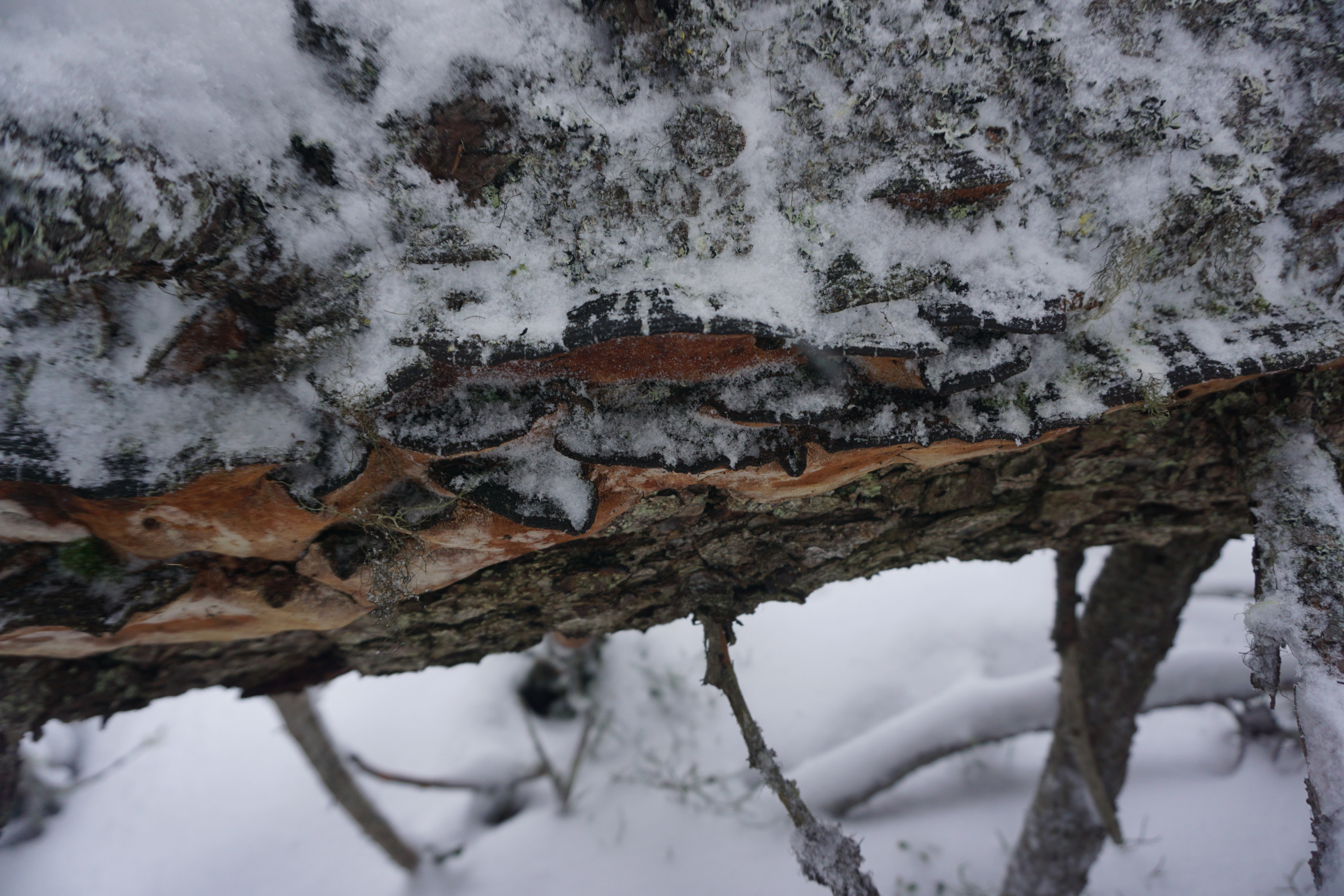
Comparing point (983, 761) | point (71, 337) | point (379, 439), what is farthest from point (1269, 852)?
point (71, 337)

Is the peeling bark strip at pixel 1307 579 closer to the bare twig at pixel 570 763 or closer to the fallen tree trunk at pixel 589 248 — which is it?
the fallen tree trunk at pixel 589 248

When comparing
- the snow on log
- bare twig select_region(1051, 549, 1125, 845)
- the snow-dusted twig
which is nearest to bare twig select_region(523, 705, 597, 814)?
the snow on log

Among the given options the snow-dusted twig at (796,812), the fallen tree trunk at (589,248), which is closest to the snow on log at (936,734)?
the snow-dusted twig at (796,812)

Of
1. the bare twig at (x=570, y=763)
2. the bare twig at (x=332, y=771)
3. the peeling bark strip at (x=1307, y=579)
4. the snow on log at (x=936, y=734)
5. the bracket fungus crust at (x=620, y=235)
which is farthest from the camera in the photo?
the bare twig at (x=570, y=763)

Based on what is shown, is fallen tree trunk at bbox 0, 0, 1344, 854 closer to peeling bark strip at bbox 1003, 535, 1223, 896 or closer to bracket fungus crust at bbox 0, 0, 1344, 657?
bracket fungus crust at bbox 0, 0, 1344, 657

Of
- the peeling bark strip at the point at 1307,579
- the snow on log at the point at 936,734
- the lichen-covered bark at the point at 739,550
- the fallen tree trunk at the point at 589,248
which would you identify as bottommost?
the snow on log at the point at 936,734

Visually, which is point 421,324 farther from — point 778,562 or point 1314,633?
point 1314,633
